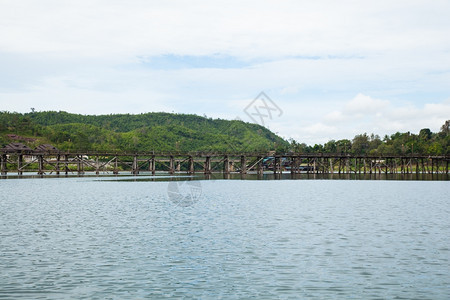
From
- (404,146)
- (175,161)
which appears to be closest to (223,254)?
(175,161)

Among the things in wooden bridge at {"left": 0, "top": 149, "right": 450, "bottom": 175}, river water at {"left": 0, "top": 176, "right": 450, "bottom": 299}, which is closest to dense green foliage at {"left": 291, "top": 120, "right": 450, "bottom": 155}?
wooden bridge at {"left": 0, "top": 149, "right": 450, "bottom": 175}

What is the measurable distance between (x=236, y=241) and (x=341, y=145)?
553 ft

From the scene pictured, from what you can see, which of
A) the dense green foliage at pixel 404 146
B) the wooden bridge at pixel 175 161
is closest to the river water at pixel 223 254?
the wooden bridge at pixel 175 161

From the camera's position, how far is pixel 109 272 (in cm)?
1812

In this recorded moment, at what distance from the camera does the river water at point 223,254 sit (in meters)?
16.1

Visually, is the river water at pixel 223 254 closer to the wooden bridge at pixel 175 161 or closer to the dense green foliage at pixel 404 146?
the wooden bridge at pixel 175 161

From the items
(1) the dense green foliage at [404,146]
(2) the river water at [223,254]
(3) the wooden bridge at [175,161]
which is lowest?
(2) the river water at [223,254]

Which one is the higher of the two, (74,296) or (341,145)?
(341,145)

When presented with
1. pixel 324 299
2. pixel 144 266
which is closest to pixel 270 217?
pixel 144 266

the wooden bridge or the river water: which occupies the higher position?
the wooden bridge

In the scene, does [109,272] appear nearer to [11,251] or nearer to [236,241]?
[11,251]

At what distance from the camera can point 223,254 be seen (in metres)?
21.4

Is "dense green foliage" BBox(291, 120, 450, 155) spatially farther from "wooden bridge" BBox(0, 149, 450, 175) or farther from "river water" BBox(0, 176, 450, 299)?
"river water" BBox(0, 176, 450, 299)

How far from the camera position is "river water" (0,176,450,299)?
1611 centimetres
